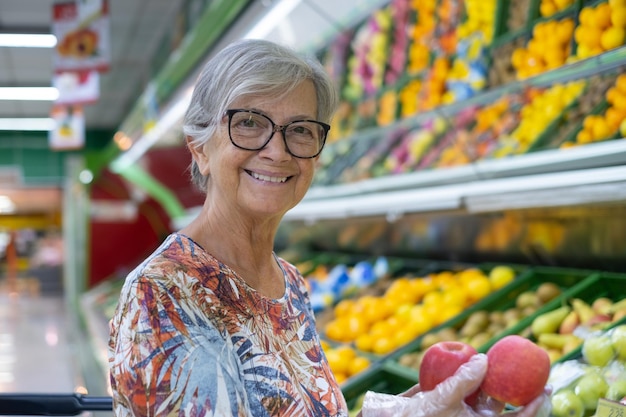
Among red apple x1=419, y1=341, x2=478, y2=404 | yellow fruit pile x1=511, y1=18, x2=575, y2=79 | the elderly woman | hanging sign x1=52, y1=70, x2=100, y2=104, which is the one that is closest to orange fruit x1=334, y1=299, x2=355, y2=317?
yellow fruit pile x1=511, y1=18, x2=575, y2=79

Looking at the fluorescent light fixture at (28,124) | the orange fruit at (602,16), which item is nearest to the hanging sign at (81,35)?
the orange fruit at (602,16)

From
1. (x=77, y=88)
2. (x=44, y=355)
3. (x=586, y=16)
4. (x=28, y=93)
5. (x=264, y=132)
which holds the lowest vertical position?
(x=44, y=355)

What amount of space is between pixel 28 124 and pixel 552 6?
1687cm

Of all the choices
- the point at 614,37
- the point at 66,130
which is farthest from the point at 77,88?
the point at 614,37

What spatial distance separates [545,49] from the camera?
2.79 metres

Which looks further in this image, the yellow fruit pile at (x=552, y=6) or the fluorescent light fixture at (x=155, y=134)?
the fluorescent light fixture at (x=155, y=134)

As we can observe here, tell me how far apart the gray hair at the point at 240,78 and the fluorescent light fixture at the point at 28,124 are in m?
16.7

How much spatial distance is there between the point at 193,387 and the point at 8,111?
1655 centimetres

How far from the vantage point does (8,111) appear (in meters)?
16.0

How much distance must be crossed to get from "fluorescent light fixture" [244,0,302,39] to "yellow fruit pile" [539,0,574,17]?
1.01m

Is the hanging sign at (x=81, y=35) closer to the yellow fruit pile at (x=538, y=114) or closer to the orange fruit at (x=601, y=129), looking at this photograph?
the yellow fruit pile at (x=538, y=114)

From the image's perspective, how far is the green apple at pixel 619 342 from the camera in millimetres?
1958

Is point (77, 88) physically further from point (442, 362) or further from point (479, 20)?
point (442, 362)

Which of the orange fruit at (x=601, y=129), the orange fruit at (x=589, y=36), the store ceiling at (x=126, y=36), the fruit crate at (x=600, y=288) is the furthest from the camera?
the store ceiling at (x=126, y=36)
